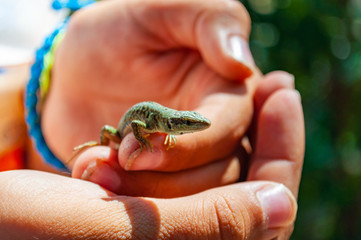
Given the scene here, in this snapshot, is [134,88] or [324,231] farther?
[324,231]

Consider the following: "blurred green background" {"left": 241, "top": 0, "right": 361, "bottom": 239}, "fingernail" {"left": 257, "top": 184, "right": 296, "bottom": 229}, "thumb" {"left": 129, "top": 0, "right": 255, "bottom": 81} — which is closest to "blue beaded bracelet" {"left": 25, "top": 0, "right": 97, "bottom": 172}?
"thumb" {"left": 129, "top": 0, "right": 255, "bottom": 81}

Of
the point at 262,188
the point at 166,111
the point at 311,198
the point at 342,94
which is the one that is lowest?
the point at 311,198

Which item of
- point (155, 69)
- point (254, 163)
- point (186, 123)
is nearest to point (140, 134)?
point (186, 123)

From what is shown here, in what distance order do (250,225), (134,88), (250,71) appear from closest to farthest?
(250,225) < (250,71) < (134,88)

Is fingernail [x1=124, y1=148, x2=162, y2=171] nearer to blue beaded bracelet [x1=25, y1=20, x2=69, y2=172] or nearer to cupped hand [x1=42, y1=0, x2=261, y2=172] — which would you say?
cupped hand [x1=42, y1=0, x2=261, y2=172]

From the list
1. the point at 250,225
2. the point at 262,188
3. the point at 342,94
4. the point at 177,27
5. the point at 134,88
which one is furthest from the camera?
the point at 342,94

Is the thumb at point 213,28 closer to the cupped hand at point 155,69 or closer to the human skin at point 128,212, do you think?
the cupped hand at point 155,69

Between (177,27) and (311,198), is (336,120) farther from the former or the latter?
(177,27)

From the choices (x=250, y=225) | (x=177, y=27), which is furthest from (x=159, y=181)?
(x=177, y=27)

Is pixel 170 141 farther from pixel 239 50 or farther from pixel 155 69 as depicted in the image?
→ pixel 155 69
